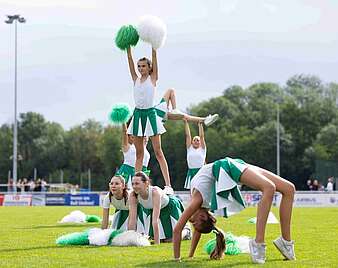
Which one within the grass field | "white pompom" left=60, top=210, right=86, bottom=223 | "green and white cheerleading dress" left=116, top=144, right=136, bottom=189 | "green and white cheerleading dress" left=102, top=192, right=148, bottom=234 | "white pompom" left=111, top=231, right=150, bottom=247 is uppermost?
"green and white cheerleading dress" left=116, top=144, right=136, bottom=189

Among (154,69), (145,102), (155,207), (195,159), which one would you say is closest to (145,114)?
(145,102)

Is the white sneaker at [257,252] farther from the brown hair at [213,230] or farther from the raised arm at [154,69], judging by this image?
the raised arm at [154,69]

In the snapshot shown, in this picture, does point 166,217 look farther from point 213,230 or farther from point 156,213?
point 213,230

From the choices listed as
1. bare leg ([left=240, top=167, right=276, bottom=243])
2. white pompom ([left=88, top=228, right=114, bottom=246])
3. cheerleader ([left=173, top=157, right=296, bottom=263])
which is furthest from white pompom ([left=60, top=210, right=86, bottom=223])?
bare leg ([left=240, top=167, right=276, bottom=243])

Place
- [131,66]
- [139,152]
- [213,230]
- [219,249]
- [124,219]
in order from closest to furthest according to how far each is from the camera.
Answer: [213,230] → [219,249] → [124,219] → [131,66] → [139,152]

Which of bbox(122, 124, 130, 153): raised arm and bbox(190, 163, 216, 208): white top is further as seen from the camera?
bbox(122, 124, 130, 153): raised arm

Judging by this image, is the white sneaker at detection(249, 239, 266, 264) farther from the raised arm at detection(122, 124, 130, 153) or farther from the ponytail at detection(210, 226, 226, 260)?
the raised arm at detection(122, 124, 130, 153)

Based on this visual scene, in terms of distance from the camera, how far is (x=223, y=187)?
26.2ft

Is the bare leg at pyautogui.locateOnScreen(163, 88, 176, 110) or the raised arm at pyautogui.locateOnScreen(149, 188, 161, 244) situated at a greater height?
the bare leg at pyautogui.locateOnScreen(163, 88, 176, 110)

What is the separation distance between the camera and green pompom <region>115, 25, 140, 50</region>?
38.8 feet

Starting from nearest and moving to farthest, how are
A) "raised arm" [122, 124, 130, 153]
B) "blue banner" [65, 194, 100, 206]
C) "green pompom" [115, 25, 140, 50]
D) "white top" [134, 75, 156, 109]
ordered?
"green pompom" [115, 25, 140, 50] < "white top" [134, 75, 156, 109] < "raised arm" [122, 124, 130, 153] < "blue banner" [65, 194, 100, 206]

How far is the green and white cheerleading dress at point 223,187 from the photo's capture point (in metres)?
8.01

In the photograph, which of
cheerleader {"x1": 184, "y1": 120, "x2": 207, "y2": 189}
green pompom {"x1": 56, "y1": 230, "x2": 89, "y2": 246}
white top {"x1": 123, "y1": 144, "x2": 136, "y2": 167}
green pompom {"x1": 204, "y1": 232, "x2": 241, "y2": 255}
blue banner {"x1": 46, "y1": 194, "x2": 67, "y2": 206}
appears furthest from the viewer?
blue banner {"x1": 46, "y1": 194, "x2": 67, "y2": 206}

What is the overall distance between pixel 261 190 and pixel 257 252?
0.65m
